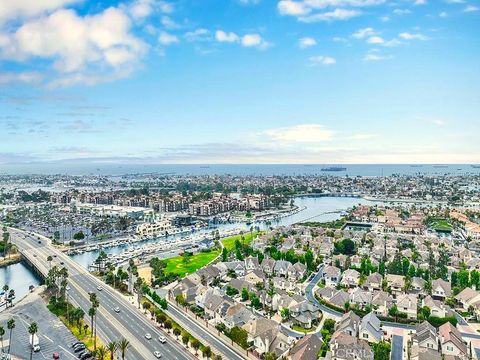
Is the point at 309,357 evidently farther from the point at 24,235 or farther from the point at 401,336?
the point at 24,235

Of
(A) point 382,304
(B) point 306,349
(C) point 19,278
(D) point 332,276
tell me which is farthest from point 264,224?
(B) point 306,349

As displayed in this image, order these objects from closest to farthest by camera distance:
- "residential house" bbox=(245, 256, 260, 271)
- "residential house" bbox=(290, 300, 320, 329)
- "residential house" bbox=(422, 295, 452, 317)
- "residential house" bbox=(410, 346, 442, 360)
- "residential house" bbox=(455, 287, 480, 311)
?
"residential house" bbox=(410, 346, 442, 360)
"residential house" bbox=(290, 300, 320, 329)
"residential house" bbox=(422, 295, 452, 317)
"residential house" bbox=(455, 287, 480, 311)
"residential house" bbox=(245, 256, 260, 271)

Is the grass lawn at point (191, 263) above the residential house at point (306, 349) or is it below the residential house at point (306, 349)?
below

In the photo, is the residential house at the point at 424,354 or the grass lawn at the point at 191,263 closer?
the residential house at the point at 424,354

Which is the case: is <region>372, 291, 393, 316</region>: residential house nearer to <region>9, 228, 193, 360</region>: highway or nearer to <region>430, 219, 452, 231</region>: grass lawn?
<region>9, 228, 193, 360</region>: highway

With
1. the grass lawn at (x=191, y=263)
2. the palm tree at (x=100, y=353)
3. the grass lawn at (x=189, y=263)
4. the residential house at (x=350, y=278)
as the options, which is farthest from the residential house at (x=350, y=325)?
the grass lawn at (x=189, y=263)

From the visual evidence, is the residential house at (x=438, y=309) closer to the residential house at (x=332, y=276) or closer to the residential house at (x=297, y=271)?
the residential house at (x=332, y=276)

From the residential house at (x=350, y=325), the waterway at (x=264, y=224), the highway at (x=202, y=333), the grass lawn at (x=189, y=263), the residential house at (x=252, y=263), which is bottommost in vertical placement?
the waterway at (x=264, y=224)

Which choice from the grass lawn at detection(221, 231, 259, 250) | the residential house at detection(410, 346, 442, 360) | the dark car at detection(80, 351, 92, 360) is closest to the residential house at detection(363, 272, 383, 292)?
the residential house at detection(410, 346, 442, 360)
